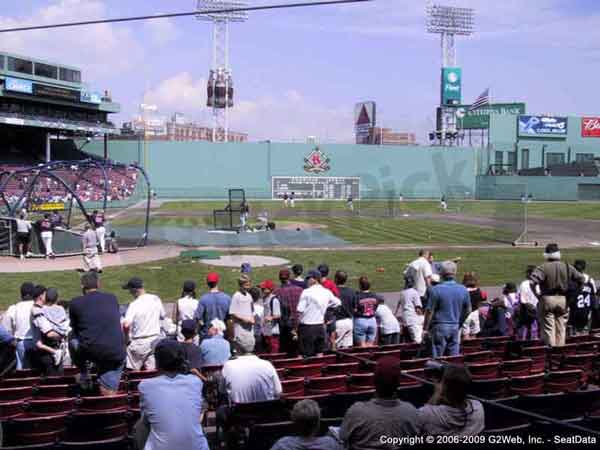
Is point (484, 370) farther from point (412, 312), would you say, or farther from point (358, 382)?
point (412, 312)

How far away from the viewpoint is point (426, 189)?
3199 inches

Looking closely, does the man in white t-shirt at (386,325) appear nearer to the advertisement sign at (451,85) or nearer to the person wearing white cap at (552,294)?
the person wearing white cap at (552,294)

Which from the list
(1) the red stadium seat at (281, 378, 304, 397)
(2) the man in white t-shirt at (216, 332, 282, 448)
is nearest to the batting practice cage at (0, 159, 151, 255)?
(1) the red stadium seat at (281, 378, 304, 397)

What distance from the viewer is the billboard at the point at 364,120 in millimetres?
106500

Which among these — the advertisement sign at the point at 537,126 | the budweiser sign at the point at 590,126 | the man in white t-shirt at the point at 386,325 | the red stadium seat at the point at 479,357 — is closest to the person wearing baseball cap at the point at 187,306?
the man in white t-shirt at the point at 386,325

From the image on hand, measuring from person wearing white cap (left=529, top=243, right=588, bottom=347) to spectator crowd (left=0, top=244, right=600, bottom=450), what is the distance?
0.02m

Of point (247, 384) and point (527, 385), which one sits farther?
point (527, 385)

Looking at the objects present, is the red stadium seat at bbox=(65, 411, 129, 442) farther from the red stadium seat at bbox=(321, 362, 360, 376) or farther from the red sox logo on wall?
the red sox logo on wall

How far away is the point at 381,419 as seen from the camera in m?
4.43

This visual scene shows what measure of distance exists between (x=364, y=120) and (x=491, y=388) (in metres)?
103

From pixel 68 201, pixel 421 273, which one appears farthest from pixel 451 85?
pixel 421 273

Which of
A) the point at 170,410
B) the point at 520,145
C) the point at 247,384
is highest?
the point at 520,145

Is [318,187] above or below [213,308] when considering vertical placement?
above

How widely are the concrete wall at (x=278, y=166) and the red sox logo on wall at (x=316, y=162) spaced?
43 cm
